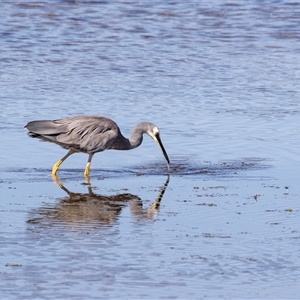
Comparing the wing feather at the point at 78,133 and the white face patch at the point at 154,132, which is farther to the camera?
the white face patch at the point at 154,132

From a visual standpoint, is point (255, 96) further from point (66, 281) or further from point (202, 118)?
point (66, 281)

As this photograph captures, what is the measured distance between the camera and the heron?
12.5 meters

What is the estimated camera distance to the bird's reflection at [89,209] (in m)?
9.86

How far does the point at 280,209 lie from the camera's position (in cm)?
1049

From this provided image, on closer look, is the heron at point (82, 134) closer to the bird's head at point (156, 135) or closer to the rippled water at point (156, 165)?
the bird's head at point (156, 135)

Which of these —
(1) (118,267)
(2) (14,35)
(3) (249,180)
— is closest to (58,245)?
(1) (118,267)

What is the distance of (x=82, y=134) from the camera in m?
12.5

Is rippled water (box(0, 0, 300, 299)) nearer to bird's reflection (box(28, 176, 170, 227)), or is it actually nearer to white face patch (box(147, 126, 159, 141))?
bird's reflection (box(28, 176, 170, 227))

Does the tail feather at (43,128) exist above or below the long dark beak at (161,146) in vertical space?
above

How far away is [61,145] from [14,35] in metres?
11.0

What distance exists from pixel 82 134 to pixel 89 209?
85.4 inches

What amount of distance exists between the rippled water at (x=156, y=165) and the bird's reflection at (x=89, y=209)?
0.07ft

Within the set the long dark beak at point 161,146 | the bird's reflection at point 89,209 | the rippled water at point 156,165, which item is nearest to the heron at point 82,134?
the long dark beak at point 161,146

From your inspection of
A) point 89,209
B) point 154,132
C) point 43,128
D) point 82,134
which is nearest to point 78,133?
point 82,134
